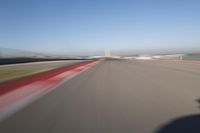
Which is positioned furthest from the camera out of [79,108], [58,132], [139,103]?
[139,103]

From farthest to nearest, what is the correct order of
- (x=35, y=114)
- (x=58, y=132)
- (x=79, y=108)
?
(x=79, y=108) → (x=35, y=114) → (x=58, y=132)

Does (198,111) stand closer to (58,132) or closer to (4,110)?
(58,132)

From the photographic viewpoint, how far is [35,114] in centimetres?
577

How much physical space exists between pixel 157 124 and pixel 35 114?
2998mm

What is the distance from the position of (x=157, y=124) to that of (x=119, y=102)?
8.10ft

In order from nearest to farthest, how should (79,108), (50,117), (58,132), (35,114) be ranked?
(58,132) < (50,117) < (35,114) < (79,108)

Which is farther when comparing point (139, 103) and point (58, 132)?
point (139, 103)

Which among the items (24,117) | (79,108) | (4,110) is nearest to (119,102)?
(79,108)

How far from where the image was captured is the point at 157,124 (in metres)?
4.63

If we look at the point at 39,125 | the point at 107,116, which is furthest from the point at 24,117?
the point at 107,116

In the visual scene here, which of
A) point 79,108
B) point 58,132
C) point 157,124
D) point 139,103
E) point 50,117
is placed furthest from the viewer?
point 139,103

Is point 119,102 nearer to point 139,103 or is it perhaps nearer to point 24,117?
point 139,103

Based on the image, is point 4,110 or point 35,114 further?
point 4,110

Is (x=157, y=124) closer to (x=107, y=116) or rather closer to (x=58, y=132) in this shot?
(x=107, y=116)
